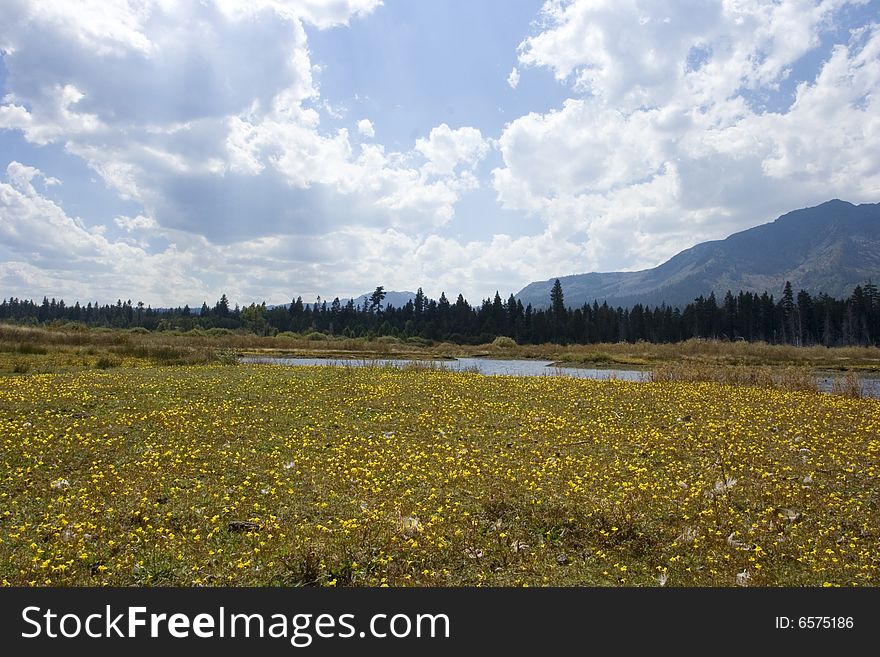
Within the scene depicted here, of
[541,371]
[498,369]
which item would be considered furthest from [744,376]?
[498,369]

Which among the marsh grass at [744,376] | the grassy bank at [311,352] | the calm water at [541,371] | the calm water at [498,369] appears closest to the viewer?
the marsh grass at [744,376]

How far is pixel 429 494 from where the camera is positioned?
9859 mm

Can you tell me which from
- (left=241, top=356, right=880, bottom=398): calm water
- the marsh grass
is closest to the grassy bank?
(left=241, top=356, right=880, bottom=398): calm water

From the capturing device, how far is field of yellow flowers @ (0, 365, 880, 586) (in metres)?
7.10

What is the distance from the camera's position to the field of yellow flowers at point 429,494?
7098mm

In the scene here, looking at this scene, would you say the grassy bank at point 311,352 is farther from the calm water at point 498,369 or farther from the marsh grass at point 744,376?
the marsh grass at point 744,376

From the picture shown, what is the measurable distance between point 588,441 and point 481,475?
178 inches

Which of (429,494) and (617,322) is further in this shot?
(617,322)

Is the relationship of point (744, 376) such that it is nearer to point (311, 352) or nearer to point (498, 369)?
point (498, 369)

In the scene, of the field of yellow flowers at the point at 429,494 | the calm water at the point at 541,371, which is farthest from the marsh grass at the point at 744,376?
the field of yellow flowers at the point at 429,494

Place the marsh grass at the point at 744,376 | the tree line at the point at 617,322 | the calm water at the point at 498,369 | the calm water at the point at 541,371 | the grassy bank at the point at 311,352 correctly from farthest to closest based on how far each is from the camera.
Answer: the tree line at the point at 617,322 → the calm water at the point at 498,369 → the grassy bank at the point at 311,352 → the calm water at the point at 541,371 → the marsh grass at the point at 744,376

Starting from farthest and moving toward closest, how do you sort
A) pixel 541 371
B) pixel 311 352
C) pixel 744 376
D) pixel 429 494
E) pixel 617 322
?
pixel 617 322 → pixel 311 352 → pixel 541 371 → pixel 744 376 → pixel 429 494

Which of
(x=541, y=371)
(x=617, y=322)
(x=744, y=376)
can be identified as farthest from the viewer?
(x=617, y=322)

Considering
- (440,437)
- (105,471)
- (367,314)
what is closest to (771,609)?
(440,437)
